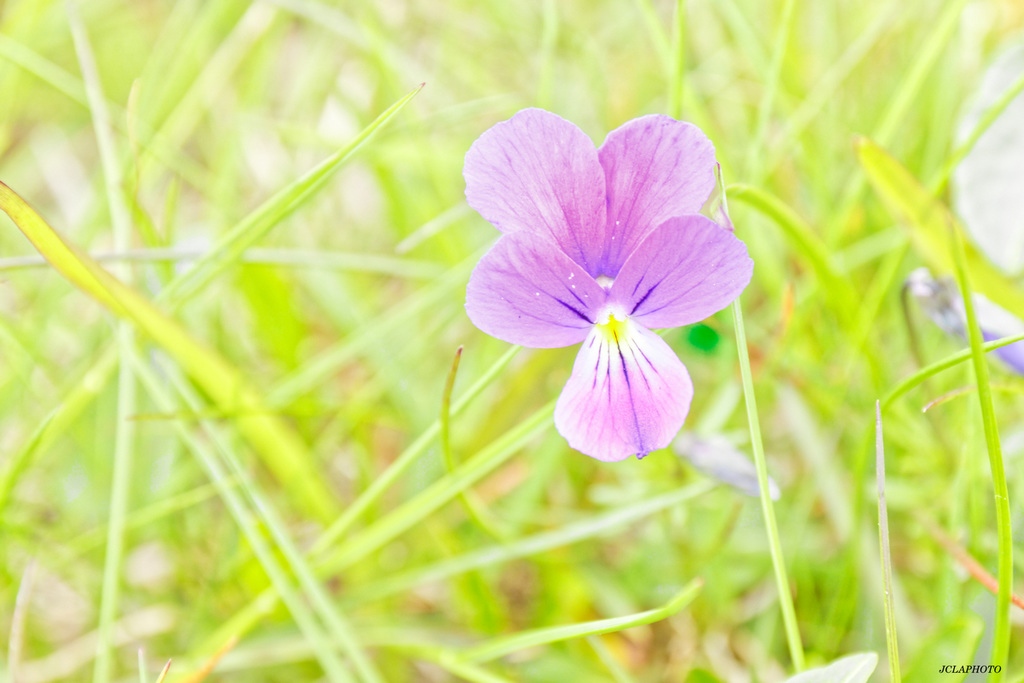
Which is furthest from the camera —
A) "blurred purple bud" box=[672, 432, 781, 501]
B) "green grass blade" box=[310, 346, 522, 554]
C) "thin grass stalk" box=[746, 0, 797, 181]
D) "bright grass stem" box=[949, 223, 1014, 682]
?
"thin grass stalk" box=[746, 0, 797, 181]

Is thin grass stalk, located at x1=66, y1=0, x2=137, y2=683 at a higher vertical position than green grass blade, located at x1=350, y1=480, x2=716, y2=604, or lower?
higher

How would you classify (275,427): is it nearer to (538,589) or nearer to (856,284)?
(538,589)

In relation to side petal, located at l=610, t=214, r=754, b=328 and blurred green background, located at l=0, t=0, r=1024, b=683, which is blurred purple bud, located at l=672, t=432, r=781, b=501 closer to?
blurred green background, located at l=0, t=0, r=1024, b=683

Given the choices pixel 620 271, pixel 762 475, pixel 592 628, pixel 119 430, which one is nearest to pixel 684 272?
pixel 620 271

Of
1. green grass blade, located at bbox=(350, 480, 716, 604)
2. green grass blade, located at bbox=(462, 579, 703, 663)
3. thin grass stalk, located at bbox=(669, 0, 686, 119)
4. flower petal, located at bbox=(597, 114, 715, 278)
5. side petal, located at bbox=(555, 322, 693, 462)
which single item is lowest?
green grass blade, located at bbox=(462, 579, 703, 663)

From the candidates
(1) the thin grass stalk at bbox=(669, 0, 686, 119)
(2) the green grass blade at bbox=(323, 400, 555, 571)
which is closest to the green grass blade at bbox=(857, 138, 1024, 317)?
(1) the thin grass stalk at bbox=(669, 0, 686, 119)

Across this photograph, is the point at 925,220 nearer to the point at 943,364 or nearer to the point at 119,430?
the point at 943,364

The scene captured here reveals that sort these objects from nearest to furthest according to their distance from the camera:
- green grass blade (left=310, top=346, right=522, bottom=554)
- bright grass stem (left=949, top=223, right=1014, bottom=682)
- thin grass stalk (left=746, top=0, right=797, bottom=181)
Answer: bright grass stem (left=949, top=223, right=1014, bottom=682) → green grass blade (left=310, top=346, right=522, bottom=554) → thin grass stalk (left=746, top=0, right=797, bottom=181)
